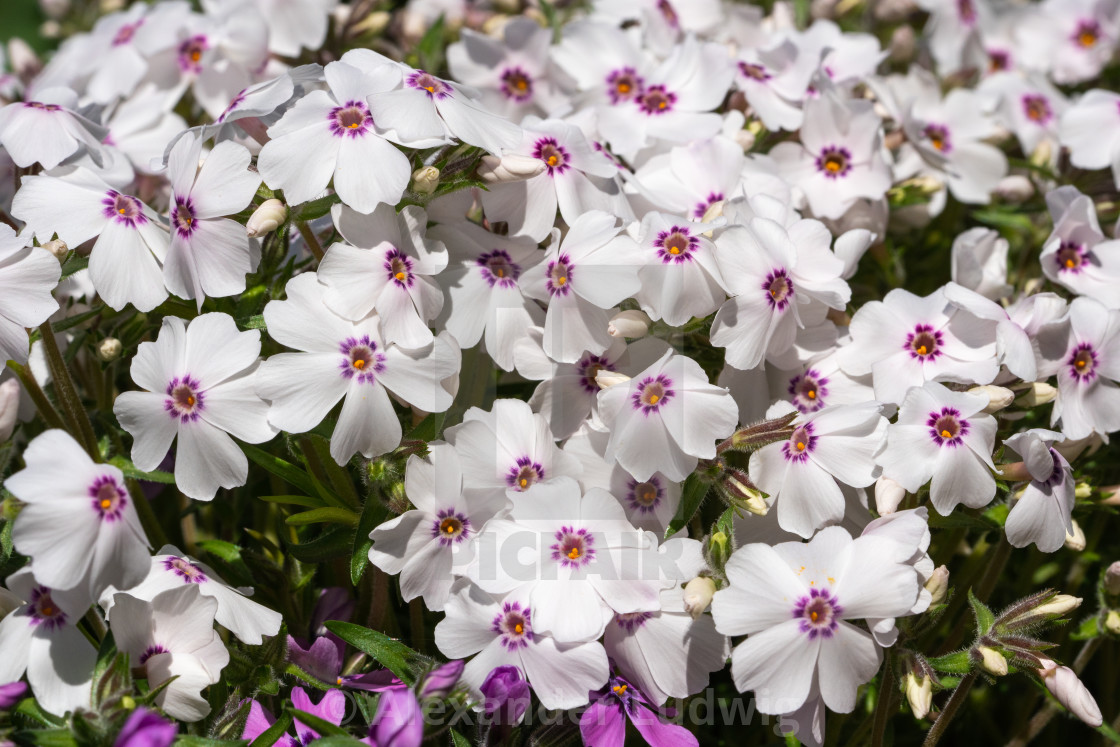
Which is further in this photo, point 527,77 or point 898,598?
point 527,77

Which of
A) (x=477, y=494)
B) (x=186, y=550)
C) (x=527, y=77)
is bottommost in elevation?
(x=186, y=550)

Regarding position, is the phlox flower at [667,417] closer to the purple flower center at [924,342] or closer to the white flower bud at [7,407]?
the purple flower center at [924,342]

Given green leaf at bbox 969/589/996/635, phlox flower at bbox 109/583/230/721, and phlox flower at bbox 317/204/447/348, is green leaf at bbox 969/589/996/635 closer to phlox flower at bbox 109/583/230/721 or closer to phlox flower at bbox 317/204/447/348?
phlox flower at bbox 317/204/447/348

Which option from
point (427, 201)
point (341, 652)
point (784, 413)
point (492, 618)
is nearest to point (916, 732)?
point (784, 413)

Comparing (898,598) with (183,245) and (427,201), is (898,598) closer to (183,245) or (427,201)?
(427,201)

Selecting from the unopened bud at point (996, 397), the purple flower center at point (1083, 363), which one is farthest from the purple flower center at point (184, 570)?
the purple flower center at point (1083, 363)

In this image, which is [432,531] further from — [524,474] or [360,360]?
[360,360]

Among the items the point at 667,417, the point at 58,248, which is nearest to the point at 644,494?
the point at 667,417
